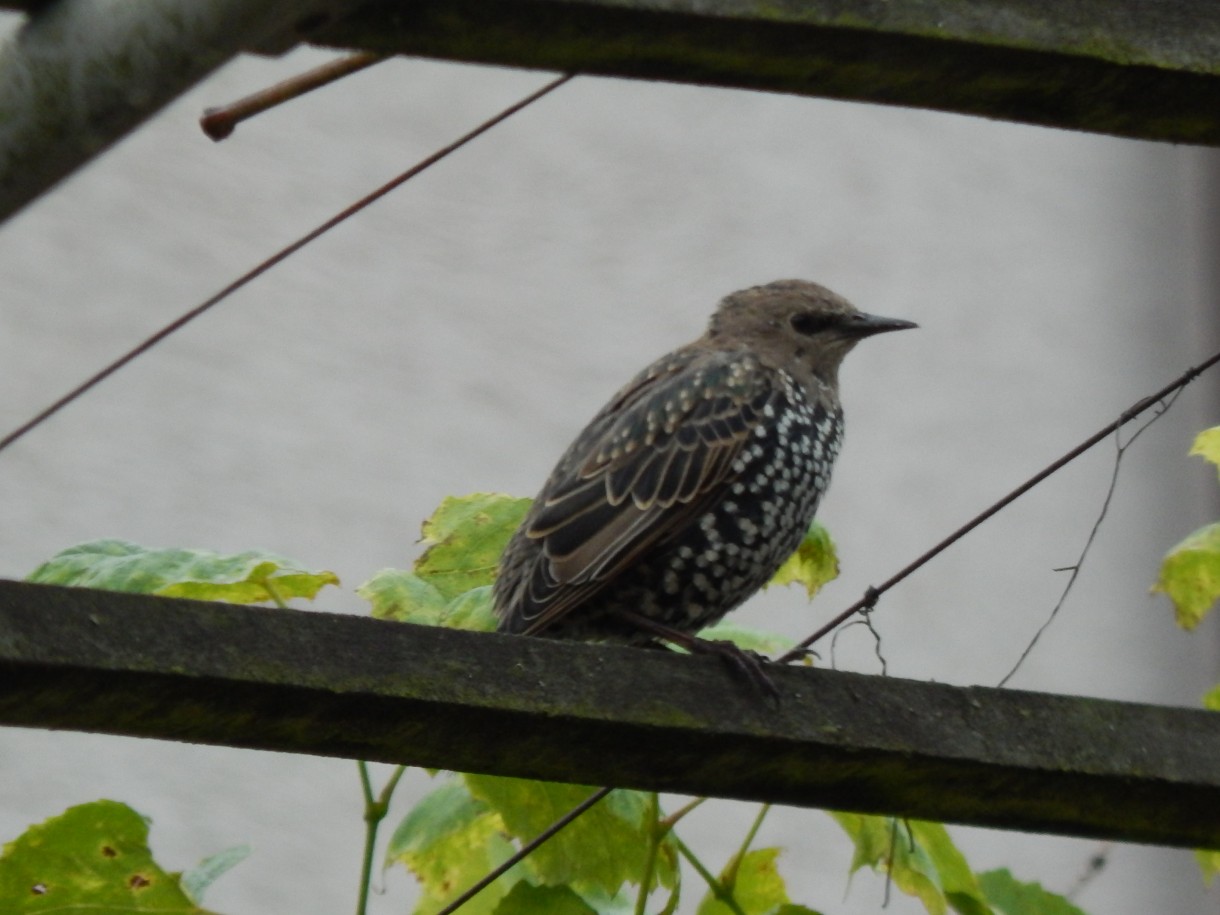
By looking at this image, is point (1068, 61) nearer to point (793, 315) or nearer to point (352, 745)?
Result: point (352, 745)

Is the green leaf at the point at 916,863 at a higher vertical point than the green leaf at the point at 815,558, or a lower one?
lower

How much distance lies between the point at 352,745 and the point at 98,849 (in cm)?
64

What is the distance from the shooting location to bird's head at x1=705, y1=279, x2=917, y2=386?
130 inches

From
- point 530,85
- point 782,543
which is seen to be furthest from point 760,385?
point 530,85

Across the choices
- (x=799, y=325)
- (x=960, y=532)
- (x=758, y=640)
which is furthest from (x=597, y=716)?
(x=799, y=325)

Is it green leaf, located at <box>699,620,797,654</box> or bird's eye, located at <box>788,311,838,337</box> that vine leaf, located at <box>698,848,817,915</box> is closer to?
green leaf, located at <box>699,620,797,654</box>

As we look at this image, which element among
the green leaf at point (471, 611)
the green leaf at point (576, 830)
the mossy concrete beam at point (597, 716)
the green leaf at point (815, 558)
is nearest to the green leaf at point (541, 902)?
the green leaf at point (576, 830)

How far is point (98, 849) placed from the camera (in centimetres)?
206

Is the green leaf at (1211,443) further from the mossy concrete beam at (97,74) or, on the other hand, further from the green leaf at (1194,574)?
the mossy concrete beam at (97,74)

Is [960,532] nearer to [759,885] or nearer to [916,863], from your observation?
[916,863]

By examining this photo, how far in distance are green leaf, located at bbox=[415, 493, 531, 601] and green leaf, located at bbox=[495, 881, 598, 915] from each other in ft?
1.77

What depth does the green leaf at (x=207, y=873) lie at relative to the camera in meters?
2.15

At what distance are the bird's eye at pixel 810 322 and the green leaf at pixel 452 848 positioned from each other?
1.26 metres

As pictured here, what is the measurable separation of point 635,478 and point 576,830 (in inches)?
27.8
